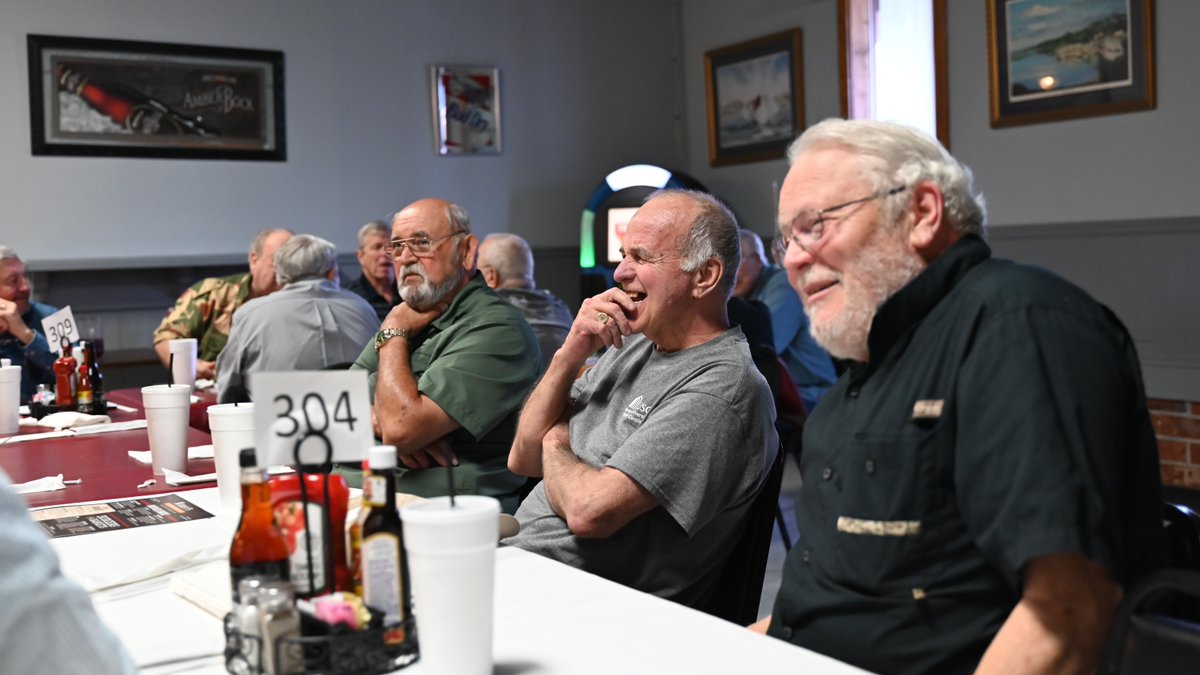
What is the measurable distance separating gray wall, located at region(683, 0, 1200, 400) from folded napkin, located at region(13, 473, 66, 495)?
16.0 feet

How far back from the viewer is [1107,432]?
4.35ft

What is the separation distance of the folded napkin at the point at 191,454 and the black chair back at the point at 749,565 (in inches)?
51.6

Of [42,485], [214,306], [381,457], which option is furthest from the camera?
[214,306]

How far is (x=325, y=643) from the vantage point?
1.15 meters

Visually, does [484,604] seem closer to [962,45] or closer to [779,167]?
[962,45]

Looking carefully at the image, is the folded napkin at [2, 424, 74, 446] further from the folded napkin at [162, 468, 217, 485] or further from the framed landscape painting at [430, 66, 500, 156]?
the framed landscape painting at [430, 66, 500, 156]

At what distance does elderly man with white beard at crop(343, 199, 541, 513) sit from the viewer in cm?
284

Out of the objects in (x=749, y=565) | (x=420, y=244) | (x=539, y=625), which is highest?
(x=420, y=244)

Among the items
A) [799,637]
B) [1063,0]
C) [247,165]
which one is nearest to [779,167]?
[1063,0]

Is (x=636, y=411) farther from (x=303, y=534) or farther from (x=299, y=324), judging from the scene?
(x=299, y=324)

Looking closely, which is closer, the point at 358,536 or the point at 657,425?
the point at 358,536

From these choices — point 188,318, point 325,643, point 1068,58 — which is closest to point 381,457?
point 325,643

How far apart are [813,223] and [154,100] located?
6.27 m

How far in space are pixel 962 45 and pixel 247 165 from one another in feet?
14.6
